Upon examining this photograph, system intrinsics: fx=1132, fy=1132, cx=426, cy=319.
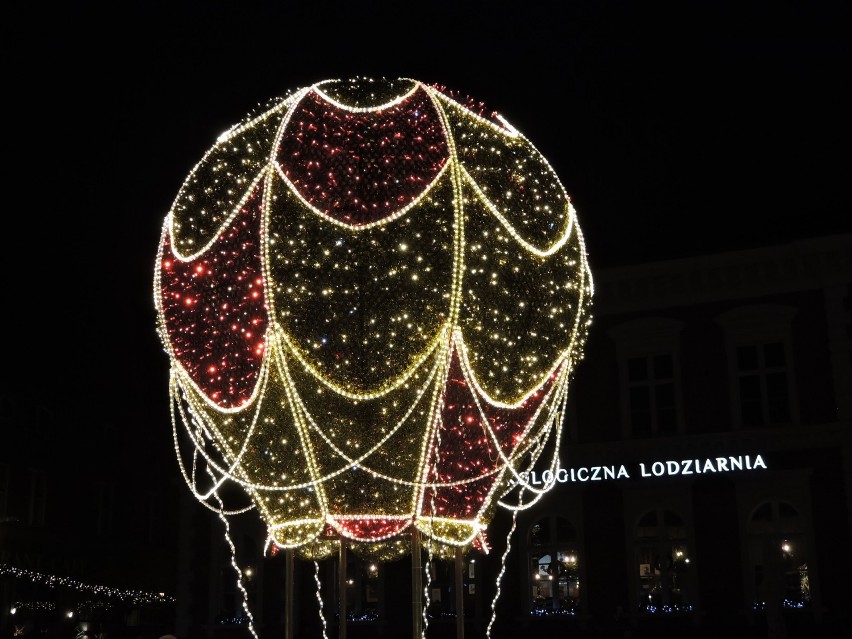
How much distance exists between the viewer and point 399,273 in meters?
9.95

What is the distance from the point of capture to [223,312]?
10.6m

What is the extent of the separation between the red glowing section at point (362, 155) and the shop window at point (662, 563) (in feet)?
46.3

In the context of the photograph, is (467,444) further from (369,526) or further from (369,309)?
(369,309)

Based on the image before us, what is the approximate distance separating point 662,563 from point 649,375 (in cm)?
387

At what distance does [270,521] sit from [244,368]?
1.55 metres

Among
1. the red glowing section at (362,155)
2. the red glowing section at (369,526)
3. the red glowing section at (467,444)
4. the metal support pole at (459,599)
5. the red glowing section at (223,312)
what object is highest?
the red glowing section at (362,155)

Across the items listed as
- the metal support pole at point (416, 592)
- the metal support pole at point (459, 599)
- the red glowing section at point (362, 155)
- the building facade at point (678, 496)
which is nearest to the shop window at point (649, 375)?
the building facade at point (678, 496)

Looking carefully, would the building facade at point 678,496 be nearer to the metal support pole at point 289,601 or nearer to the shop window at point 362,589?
the shop window at point 362,589
